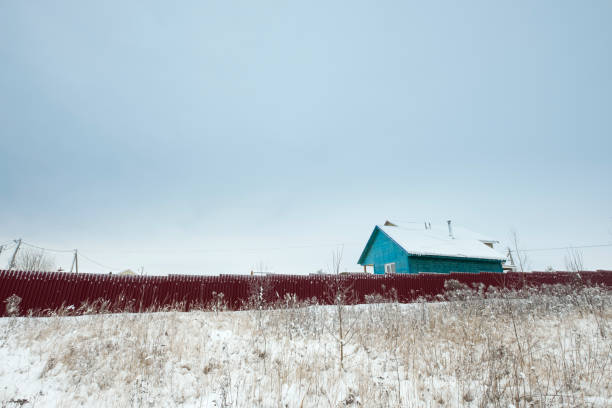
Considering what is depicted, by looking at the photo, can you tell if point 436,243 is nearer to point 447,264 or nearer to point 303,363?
point 447,264

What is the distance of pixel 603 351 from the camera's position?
5.81 metres

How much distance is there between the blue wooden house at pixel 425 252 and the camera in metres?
22.7

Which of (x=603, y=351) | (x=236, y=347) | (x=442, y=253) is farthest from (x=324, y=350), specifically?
(x=442, y=253)

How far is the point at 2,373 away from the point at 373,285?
46.9ft

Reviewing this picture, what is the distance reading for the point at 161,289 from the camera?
12328 millimetres

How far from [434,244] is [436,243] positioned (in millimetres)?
478

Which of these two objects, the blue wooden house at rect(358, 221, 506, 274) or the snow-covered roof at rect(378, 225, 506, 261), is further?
the snow-covered roof at rect(378, 225, 506, 261)

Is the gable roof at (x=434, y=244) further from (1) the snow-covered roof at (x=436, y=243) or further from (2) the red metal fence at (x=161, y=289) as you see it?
(2) the red metal fence at (x=161, y=289)

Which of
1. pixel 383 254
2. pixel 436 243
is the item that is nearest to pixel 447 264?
pixel 436 243

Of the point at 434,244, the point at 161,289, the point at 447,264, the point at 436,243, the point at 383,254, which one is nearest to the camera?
the point at 161,289

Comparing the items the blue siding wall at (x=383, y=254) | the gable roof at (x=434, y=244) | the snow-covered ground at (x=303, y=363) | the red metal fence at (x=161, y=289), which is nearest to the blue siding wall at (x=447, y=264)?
the gable roof at (x=434, y=244)

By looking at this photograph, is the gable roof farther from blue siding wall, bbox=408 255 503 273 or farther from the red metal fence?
the red metal fence

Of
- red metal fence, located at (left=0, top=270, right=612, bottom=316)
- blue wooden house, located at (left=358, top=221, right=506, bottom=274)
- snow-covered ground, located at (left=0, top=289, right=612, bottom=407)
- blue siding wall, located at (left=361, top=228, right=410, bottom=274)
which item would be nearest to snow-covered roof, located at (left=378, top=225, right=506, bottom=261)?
blue wooden house, located at (left=358, top=221, right=506, bottom=274)

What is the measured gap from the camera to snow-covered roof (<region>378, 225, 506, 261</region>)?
23.0m
